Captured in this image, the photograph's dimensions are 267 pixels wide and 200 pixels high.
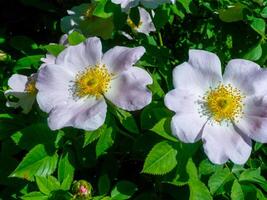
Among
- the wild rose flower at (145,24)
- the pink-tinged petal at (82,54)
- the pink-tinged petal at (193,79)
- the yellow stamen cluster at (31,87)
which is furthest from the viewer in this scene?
the wild rose flower at (145,24)

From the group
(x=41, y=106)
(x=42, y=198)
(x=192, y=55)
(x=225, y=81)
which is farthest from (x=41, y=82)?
(x=225, y=81)

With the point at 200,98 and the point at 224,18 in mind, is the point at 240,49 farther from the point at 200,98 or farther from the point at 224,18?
the point at 200,98

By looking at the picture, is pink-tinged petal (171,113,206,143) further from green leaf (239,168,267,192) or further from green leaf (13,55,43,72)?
green leaf (13,55,43,72)

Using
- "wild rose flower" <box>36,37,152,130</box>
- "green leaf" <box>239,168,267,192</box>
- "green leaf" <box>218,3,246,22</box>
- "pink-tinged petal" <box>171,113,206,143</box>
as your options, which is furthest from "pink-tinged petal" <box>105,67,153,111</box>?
"green leaf" <box>218,3,246,22</box>

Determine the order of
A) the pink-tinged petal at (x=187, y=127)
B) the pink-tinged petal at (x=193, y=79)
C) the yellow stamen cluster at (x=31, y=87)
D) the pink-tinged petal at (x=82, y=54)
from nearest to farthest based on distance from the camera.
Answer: the pink-tinged petal at (x=187, y=127), the pink-tinged petal at (x=193, y=79), the pink-tinged petal at (x=82, y=54), the yellow stamen cluster at (x=31, y=87)

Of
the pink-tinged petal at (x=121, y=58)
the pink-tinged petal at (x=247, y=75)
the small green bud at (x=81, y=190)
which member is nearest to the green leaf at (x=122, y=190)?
the small green bud at (x=81, y=190)

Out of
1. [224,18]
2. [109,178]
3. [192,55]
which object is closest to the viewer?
[192,55]

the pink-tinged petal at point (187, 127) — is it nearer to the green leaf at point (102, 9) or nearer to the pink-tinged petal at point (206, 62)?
the pink-tinged petal at point (206, 62)

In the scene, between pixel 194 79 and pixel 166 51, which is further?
pixel 166 51
